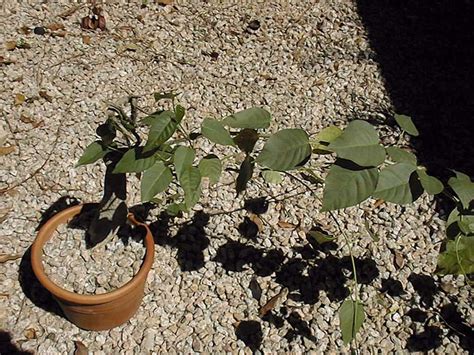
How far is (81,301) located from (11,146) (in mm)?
1185

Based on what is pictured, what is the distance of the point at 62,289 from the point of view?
198 centimetres

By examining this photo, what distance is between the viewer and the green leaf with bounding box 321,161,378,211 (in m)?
1.50

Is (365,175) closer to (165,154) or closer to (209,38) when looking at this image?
(165,154)

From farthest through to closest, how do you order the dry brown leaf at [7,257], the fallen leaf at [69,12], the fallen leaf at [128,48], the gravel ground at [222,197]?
the fallen leaf at [69,12] → the fallen leaf at [128,48] → the dry brown leaf at [7,257] → the gravel ground at [222,197]

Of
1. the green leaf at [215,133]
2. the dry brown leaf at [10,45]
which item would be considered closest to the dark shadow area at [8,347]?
the green leaf at [215,133]

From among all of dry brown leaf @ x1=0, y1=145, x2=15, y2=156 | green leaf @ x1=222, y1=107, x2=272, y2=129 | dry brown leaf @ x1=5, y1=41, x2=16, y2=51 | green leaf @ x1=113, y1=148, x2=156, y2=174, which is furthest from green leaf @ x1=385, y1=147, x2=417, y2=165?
dry brown leaf @ x1=5, y1=41, x2=16, y2=51

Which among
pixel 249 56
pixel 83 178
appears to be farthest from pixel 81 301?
pixel 249 56

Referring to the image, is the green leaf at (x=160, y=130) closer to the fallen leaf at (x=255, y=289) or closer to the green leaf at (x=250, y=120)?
the green leaf at (x=250, y=120)

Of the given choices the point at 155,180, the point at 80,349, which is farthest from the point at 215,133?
the point at 80,349

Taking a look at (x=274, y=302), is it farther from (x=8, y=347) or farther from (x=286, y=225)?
(x=8, y=347)

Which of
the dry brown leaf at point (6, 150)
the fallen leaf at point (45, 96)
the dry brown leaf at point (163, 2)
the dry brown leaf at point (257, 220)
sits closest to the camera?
the dry brown leaf at point (257, 220)

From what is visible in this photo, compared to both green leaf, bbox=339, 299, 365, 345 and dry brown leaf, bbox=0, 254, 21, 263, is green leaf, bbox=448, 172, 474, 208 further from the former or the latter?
dry brown leaf, bbox=0, 254, 21, 263

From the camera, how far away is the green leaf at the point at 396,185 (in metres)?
1.58

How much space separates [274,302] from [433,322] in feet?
2.13
